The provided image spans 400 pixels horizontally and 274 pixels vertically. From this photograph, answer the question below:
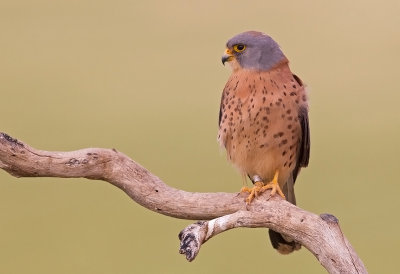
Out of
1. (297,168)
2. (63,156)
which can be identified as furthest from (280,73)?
(63,156)

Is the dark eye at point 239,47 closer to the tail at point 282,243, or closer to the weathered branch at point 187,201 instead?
the weathered branch at point 187,201

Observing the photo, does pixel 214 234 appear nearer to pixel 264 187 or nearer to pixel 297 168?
pixel 264 187

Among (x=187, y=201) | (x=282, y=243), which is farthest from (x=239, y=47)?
(x=282, y=243)

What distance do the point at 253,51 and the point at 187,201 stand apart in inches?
40.4

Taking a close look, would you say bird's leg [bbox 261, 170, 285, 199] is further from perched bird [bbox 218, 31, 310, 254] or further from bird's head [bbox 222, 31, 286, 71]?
bird's head [bbox 222, 31, 286, 71]

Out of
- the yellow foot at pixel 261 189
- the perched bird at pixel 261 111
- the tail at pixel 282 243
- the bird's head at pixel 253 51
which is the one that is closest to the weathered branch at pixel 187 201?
the yellow foot at pixel 261 189

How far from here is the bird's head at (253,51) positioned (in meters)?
4.49

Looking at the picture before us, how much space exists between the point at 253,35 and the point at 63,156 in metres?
1.39

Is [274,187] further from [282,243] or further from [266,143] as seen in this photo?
[282,243]

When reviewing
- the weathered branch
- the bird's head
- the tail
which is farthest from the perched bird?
the tail

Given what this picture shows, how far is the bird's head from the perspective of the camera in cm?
449

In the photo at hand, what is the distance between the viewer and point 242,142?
4.58m

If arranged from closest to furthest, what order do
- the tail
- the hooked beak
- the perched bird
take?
1. the perched bird
2. the hooked beak
3. the tail

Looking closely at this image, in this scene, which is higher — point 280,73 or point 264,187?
point 280,73
